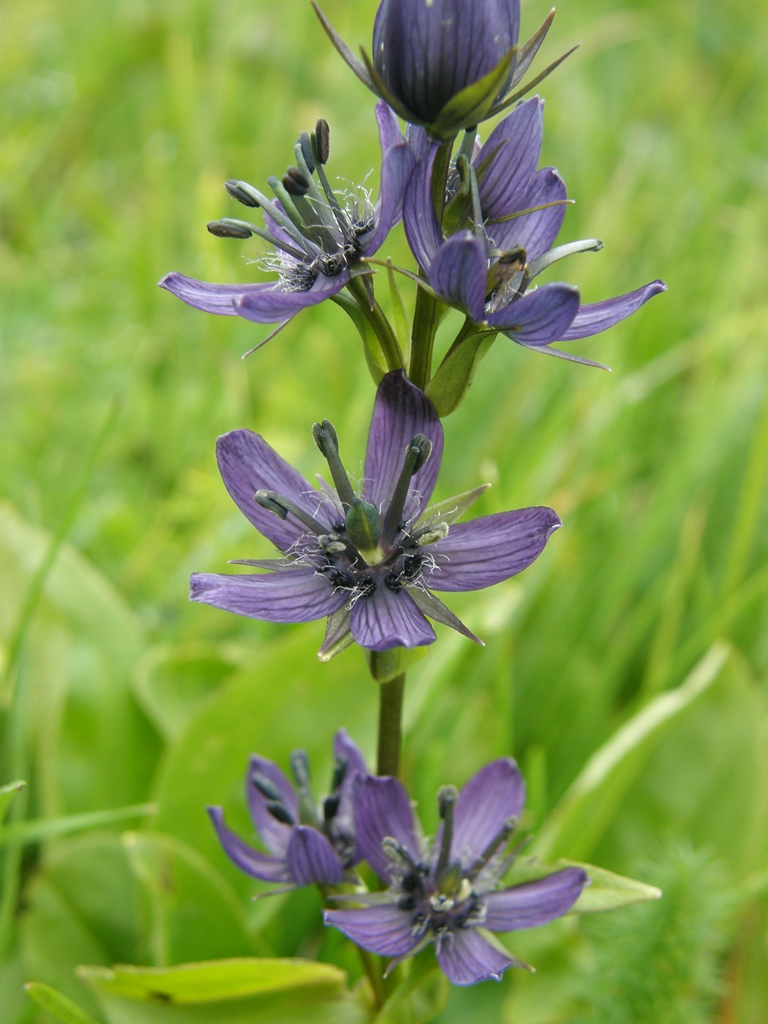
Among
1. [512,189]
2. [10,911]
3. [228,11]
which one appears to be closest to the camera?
[512,189]

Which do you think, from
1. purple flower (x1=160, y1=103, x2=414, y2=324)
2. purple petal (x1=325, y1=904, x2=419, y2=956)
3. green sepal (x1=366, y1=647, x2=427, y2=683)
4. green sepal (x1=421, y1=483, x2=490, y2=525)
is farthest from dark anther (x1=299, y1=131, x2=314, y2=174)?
purple petal (x1=325, y1=904, x2=419, y2=956)

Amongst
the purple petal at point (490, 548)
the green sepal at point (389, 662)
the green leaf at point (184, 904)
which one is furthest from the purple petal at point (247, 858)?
the purple petal at point (490, 548)

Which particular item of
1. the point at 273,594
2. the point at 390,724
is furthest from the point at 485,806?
the point at 273,594

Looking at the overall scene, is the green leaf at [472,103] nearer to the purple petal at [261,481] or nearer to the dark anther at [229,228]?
the dark anther at [229,228]

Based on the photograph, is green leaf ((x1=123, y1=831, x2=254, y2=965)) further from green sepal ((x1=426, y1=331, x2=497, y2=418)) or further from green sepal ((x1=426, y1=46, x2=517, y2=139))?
green sepal ((x1=426, y1=46, x2=517, y2=139))

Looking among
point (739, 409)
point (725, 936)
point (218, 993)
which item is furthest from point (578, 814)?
point (739, 409)

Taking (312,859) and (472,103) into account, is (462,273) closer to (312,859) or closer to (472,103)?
(472,103)

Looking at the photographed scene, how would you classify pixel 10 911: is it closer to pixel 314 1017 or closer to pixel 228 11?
pixel 314 1017
